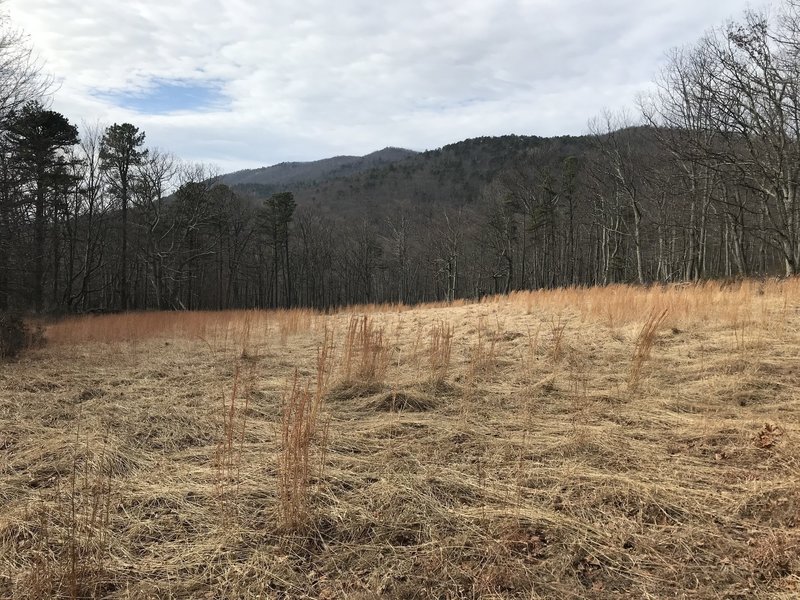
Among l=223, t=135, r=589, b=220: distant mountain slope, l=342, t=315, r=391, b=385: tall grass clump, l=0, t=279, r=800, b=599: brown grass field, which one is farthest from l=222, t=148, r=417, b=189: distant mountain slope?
l=0, t=279, r=800, b=599: brown grass field

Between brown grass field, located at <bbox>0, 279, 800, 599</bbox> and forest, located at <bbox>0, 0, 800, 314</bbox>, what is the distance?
34.7 ft

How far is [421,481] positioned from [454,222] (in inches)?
1833

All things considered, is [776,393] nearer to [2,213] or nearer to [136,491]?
[136,491]

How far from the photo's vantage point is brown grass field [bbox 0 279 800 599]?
78.7 inches

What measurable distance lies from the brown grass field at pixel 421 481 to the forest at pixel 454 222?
10.6m

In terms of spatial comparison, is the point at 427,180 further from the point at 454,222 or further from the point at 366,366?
the point at 366,366

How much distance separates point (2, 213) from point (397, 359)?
37.1 ft

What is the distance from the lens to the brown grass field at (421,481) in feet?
6.56

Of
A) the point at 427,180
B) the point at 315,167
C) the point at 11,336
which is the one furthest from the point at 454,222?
the point at 315,167

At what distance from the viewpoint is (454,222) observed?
4800cm

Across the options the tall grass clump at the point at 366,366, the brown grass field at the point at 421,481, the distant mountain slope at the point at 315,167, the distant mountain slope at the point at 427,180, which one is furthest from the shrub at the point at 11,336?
the distant mountain slope at the point at 315,167

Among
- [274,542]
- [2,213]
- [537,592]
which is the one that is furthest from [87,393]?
[2,213]

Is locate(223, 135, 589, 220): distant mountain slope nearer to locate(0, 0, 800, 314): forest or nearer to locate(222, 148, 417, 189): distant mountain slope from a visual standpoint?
locate(0, 0, 800, 314): forest

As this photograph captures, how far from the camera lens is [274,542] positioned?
89.0 inches
